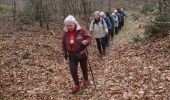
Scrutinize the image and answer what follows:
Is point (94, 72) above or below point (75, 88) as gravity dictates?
below

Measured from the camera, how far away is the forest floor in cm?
898

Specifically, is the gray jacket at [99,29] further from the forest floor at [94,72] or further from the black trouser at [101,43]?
the forest floor at [94,72]

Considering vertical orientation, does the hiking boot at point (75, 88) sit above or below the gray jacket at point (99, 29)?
below

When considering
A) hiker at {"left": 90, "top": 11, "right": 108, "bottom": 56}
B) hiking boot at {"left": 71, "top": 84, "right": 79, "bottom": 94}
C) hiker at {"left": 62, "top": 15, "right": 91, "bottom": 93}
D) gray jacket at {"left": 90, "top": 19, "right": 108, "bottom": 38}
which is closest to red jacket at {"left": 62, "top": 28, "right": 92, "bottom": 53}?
hiker at {"left": 62, "top": 15, "right": 91, "bottom": 93}

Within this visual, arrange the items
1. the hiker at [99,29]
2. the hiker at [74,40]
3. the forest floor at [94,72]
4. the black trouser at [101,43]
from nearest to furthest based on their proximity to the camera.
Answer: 1. the hiker at [74,40]
2. the forest floor at [94,72]
3. the hiker at [99,29]
4. the black trouser at [101,43]

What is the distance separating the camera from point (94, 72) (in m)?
11.8

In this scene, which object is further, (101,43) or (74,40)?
(101,43)

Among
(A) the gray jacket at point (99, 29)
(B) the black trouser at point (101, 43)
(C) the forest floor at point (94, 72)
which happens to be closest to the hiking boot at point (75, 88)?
(C) the forest floor at point (94, 72)

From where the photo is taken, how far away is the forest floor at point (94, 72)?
898 centimetres

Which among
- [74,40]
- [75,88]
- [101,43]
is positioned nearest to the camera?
[74,40]

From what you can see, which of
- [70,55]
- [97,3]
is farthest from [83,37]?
[97,3]

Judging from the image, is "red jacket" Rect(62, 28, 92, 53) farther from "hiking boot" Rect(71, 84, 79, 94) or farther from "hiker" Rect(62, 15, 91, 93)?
"hiking boot" Rect(71, 84, 79, 94)

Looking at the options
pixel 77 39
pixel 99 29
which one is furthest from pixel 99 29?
pixel 77 39

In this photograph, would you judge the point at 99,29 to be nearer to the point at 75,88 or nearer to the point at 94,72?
the point at 94,72
